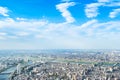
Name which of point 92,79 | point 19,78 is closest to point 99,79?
point 92,79

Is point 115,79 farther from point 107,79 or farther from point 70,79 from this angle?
point 70,79

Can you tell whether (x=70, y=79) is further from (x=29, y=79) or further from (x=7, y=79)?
(x=7, y=79)

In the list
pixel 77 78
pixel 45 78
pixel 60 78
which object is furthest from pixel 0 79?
pixel 77 78

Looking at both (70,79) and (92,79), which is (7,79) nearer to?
(70,79)

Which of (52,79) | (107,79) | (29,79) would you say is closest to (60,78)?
(52,79)

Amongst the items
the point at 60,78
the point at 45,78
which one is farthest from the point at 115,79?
the point at 45,78

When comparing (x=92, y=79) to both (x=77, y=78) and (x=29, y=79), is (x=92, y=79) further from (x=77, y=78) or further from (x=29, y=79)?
(x=29, y=79)
